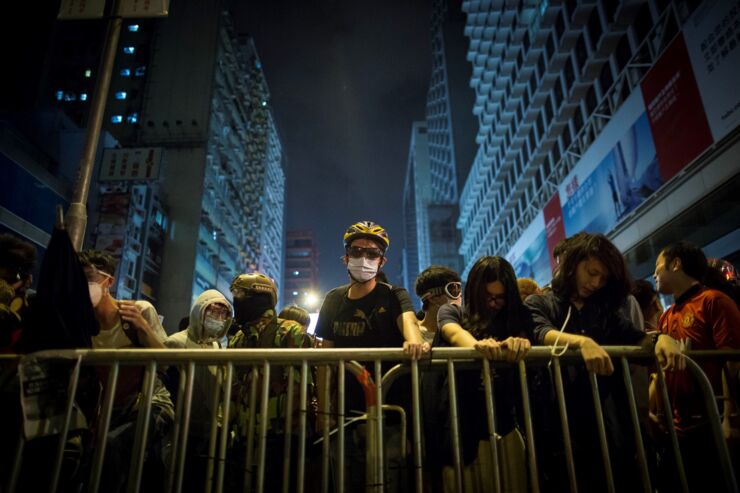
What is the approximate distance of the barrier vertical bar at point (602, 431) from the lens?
2.36m

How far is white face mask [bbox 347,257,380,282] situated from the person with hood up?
3.59ft

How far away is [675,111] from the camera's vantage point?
41.3 ft

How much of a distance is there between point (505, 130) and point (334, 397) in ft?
132

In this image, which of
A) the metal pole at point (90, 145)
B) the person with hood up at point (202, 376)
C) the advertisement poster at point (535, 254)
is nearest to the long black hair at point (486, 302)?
the person with hood up at point (202, 376)

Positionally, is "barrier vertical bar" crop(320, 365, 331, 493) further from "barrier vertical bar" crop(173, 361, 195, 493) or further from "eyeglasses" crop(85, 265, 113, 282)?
"eyeglasses" crop(85, 265, 113, 282)

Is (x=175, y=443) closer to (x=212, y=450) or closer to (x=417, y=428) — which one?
(x=212, y=450)

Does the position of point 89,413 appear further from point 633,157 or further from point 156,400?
point 633,157

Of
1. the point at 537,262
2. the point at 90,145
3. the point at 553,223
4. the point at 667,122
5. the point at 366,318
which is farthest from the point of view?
the point at 537,262

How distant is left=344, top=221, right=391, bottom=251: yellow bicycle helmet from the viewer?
3.69m

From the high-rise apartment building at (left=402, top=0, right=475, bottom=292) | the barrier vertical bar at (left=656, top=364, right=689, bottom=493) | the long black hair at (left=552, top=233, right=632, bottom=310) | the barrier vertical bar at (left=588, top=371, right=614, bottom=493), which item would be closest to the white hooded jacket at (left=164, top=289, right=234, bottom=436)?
the barrier vertical bar at (left=588, top=371, right=614, bottom=493)

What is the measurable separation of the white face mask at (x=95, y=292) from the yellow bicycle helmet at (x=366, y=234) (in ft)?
6.46

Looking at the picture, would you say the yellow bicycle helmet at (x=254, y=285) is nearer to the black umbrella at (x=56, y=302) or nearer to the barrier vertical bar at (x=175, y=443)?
the barrier vertical bar at (x=175, y=443)

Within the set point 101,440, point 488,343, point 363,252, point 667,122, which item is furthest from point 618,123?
point 101,440

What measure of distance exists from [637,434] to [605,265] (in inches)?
43.8
